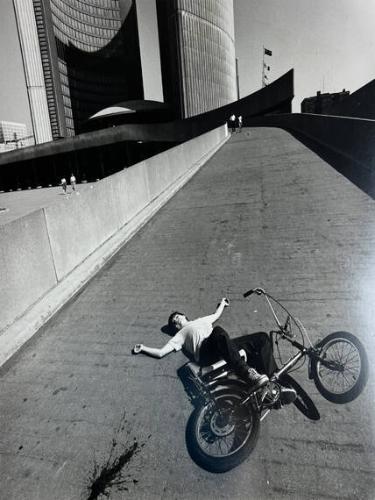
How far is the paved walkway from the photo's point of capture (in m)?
2.93

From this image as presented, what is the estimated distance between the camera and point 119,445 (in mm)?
3279

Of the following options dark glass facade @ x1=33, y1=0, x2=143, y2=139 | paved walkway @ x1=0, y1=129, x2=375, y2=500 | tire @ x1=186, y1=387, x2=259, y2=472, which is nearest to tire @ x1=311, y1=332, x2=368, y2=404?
paved walkway @ x1=0, y1=129, x2=375, y2=500

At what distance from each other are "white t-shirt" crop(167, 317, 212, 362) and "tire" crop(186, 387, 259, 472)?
0.91 metres

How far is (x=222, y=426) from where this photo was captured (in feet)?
10.4

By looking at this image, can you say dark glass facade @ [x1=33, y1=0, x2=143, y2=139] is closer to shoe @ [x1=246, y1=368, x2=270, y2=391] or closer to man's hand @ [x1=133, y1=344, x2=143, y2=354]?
man's hand @ [x1=133, y1=344, x2=143, y2=354]

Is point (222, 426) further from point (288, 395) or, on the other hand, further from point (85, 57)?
point (85, 57)

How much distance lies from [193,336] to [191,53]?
83144mm

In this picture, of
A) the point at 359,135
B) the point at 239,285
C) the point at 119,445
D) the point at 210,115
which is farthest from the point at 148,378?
the point at 210,115

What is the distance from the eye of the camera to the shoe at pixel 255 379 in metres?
3.26

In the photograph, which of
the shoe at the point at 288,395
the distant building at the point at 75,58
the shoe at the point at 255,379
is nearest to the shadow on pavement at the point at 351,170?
the shoe at the point at 288,395

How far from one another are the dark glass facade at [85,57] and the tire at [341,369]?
3195 inches

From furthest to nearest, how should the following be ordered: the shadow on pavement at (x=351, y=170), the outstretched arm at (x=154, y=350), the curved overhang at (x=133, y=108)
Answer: the curved overhang at (x=133, y=108)
the shadow on pavement at (x=351, y=170)
the outstretched arm at (x=154, y=350)

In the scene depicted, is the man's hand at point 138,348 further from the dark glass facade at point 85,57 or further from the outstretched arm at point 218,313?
the dark glass facade at point 85,57

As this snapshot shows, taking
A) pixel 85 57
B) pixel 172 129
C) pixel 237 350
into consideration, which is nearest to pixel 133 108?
pixel 85 57
